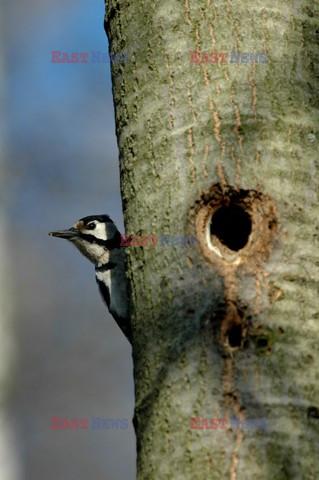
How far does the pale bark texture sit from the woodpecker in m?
2.14

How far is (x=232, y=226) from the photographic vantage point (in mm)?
2627

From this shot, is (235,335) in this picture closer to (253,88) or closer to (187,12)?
(253,88)

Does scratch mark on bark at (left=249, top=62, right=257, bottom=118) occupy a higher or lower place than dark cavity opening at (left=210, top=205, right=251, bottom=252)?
higher

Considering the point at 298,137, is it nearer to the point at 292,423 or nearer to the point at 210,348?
the point at 210,348

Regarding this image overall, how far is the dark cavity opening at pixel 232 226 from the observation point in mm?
2502

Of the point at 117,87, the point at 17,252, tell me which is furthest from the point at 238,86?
the point at 17,252

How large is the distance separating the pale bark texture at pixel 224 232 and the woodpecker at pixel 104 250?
2.14 m

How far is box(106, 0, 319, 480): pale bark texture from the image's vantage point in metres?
2.18

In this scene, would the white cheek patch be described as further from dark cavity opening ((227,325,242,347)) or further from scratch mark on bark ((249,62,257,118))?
dark cavity opening ((227,325,242,347))

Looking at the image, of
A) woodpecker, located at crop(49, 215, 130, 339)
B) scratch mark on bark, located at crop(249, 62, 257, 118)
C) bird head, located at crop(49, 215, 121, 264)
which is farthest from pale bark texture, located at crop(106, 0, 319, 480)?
bird head, located at crop(49, 215, 121, 264)

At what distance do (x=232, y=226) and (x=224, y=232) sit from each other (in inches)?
2.0

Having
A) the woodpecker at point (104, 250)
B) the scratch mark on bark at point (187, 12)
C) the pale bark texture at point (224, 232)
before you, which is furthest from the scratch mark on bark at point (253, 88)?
the woodpecker at point (104, 250)

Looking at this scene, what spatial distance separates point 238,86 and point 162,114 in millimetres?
235

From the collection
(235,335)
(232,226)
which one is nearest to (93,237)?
(232,226)
